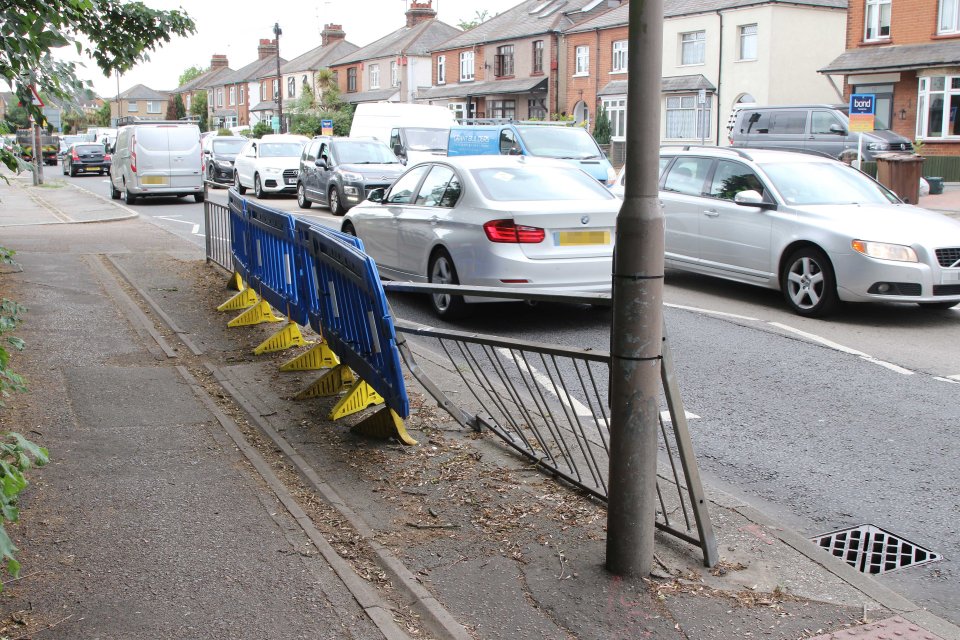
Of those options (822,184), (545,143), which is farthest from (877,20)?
(822,184)

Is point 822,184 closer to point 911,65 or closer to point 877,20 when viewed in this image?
point 911,65

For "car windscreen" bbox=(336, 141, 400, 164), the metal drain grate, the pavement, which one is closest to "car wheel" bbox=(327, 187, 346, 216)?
"car windscreen" bbox=(336, 141, 400, 164)

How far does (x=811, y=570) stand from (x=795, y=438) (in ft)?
6.69

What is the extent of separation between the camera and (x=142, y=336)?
352 inches

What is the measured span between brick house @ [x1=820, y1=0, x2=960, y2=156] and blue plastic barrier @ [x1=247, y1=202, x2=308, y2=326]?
98.7 ft

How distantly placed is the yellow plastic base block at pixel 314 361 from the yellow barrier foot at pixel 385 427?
5.55ft

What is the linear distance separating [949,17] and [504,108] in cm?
3053

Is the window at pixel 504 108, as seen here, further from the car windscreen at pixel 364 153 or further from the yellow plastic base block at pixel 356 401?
the yellow plastic base block at pixel 356 401

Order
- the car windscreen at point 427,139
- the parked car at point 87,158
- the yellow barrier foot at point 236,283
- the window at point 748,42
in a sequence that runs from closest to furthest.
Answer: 1. the yellow barrier foot at point 236,283
2. the car windscreen at point 427,139
3. the window at point 748,42
4. the parked car at point 87,158

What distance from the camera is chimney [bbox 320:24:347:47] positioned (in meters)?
87.1

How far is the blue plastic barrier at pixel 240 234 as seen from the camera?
9.58 metres

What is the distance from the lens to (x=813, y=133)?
89.4 ft

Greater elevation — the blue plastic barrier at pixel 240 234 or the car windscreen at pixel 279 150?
the car windscreen at pixel 279 150

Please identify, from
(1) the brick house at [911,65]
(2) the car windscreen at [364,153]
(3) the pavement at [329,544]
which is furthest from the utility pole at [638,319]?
(1) the brick house at [911,65]
